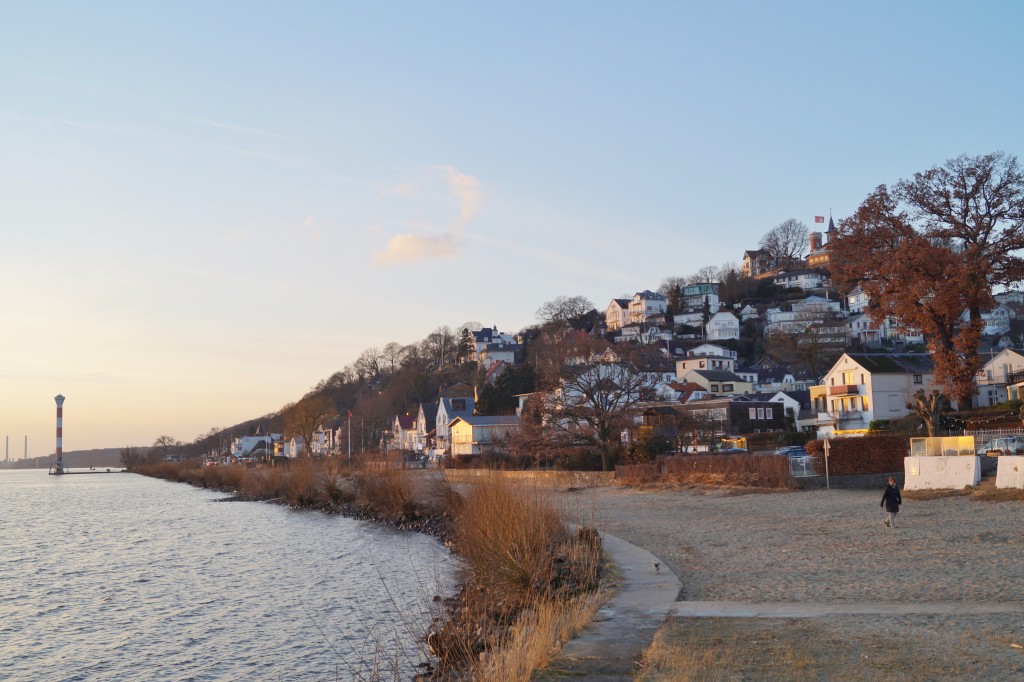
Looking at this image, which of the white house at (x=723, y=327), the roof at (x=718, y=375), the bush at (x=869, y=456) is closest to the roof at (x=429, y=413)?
the roof at (x=718, y=375)

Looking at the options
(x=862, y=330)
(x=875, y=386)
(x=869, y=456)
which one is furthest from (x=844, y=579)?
(x=862, y=330)

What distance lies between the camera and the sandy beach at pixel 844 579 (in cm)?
875

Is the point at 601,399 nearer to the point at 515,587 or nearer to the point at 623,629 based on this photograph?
the point at 515,587

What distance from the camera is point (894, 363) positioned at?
6900 centimetres

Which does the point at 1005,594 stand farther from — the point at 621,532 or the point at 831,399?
the point at 831,399

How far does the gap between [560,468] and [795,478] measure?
19307mm

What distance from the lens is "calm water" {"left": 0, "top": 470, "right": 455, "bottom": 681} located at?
1495cm

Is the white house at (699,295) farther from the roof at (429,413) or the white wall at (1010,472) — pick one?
the white wall at (1010,472)

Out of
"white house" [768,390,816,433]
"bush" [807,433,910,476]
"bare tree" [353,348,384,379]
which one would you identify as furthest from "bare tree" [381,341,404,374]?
"bush" [807,433,910,476]

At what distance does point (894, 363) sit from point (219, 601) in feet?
200

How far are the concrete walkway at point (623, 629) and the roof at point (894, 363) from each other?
58.2m

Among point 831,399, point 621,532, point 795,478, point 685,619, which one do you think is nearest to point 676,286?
point 831,399

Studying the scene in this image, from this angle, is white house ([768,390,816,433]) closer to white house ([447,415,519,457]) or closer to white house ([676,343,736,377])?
white house ([447,415,519,457])

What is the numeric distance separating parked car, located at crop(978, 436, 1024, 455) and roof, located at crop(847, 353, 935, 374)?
33403 mm
